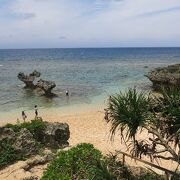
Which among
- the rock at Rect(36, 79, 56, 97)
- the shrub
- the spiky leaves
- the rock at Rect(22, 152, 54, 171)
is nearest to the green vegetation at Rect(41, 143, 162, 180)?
the shrub

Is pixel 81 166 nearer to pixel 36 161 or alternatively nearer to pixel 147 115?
pixel 36 161

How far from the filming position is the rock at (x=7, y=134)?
16.7m

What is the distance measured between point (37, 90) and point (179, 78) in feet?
64.1

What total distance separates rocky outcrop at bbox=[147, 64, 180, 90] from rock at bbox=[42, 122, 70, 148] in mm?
30356

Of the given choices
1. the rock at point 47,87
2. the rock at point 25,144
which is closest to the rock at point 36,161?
the rock at point 25,144

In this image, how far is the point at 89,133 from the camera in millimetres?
27344

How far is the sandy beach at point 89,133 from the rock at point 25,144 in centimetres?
84

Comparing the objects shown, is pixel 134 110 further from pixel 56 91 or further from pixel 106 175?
pixel 56 91

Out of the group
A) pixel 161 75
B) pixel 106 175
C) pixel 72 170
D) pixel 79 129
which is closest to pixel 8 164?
pixel 72 170

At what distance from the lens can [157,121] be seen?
11742 mm

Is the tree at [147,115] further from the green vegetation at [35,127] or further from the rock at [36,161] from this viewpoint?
the green vegetation at [35,127]

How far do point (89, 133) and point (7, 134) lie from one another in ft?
36.4

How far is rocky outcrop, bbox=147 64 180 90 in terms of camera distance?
158 feet

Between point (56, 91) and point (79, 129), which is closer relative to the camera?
point (79, 129)
